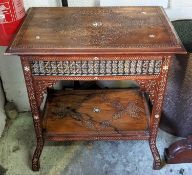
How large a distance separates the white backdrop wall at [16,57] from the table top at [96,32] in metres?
0.24

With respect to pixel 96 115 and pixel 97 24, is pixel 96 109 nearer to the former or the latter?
pixel 96 115

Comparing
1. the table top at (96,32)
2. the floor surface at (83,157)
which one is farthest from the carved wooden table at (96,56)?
the floor surface at (83,157)

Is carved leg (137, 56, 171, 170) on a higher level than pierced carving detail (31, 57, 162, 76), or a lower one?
lower

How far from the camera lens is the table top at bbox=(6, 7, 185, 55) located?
1.24 meters

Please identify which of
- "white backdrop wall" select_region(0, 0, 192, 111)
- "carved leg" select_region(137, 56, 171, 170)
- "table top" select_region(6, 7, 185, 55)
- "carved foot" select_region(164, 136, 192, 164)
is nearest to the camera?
"table top" select_region(6, 7, 185, 55)

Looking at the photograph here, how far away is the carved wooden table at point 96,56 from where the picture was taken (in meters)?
1.25

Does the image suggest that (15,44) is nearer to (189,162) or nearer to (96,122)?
(96,122)

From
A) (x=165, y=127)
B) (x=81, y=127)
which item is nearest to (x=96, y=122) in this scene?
(x=81, y=127)

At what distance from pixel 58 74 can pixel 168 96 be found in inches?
29.6

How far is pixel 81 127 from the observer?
1730mm

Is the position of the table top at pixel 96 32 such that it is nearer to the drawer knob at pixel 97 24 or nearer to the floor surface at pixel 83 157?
the drawer knob at pixel 97 24

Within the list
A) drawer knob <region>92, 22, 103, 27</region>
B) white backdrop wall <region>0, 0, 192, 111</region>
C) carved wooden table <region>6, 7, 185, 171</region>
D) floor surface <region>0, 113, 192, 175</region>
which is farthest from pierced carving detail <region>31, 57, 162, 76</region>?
floor surface <region>0, 113, 192, 175</region>

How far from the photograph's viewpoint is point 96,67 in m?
1.34

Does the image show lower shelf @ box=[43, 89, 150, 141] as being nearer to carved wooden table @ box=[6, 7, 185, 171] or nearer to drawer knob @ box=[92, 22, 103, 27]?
carved wooden table @ box=[6, 7, 185, 171]
